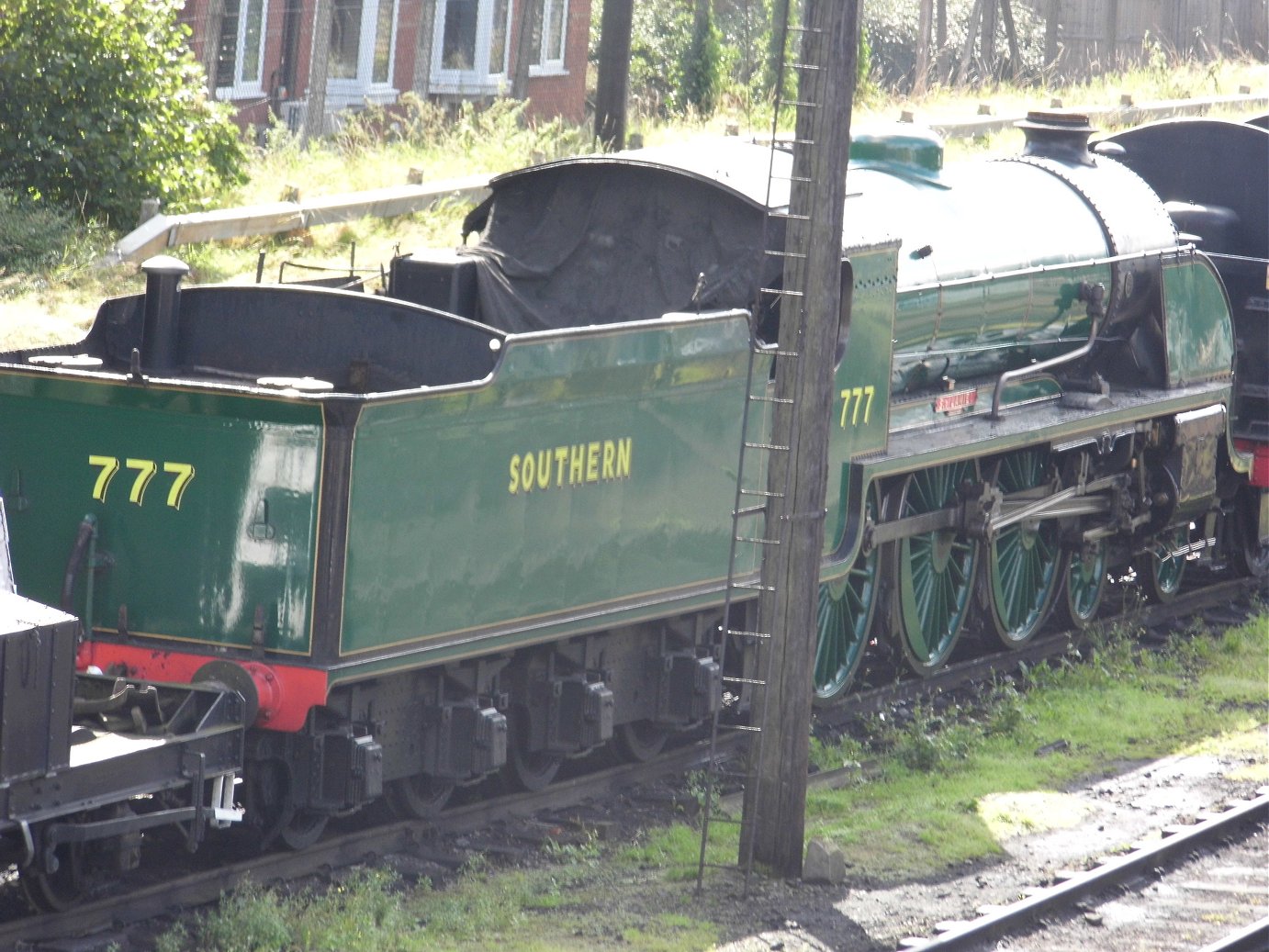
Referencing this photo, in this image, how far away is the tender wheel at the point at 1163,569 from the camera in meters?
13.0

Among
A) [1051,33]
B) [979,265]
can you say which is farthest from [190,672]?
[1051,33]

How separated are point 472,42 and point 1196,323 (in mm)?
13751

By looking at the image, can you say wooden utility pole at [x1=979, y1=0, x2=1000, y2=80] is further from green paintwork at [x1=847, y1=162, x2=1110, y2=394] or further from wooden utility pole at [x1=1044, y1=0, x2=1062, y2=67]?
green paintwork at [x1=847, y1=162, x2=1110, y2=394]

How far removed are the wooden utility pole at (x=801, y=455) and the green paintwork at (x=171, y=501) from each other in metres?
1.79

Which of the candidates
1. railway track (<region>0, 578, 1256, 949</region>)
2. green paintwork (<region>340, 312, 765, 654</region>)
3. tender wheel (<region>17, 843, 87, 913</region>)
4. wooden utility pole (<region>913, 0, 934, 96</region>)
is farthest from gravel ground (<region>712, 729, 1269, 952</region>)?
wooden utility pole (<region>913, 0, 934, 96</region>)

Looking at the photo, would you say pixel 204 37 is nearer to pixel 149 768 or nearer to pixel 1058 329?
pixel 1058 329

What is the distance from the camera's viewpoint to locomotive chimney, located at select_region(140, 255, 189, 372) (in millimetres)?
7719

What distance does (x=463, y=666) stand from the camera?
765 centimetres

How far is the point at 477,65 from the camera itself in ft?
79.3

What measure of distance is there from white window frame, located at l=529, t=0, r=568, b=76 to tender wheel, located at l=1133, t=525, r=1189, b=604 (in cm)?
1364

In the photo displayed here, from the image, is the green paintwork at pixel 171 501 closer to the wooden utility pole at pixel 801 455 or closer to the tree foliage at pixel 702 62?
the wooden utility pole at pixel 801 455

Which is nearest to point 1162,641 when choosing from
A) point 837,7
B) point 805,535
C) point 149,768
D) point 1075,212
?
point 1075,212

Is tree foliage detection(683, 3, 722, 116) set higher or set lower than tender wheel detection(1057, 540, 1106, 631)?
higher

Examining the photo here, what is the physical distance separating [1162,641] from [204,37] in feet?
36.7
